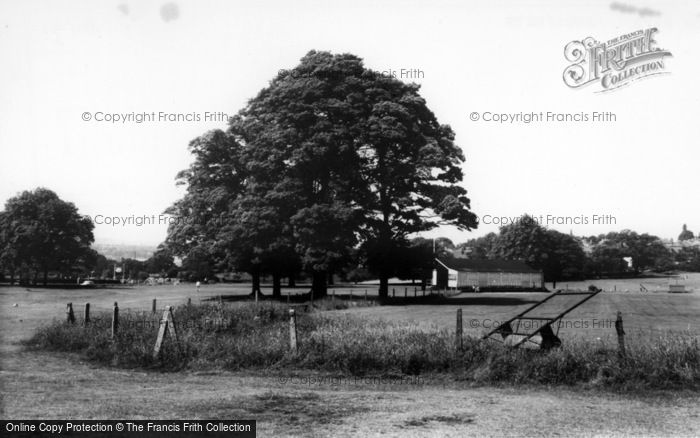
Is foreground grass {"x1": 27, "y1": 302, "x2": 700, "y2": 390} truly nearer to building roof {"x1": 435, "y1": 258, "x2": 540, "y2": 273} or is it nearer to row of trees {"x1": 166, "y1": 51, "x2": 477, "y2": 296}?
row of trees {"x1": 166, "y1": 51, "x2": 477, "y2": 296}

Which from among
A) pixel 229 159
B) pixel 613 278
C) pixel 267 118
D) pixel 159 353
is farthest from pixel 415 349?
pixel 613 278

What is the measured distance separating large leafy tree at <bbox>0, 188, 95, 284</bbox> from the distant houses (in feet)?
164

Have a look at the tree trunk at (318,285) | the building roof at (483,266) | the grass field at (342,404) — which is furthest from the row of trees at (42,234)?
the grass field at (342,404)

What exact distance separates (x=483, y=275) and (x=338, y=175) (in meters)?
56.9

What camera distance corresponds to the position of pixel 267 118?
145 feet

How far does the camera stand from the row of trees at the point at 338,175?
40938 millimetres

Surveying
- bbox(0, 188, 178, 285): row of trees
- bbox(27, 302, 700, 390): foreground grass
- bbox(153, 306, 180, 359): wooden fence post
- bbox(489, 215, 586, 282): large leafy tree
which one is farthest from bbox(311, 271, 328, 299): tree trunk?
bbox(489, 215, 586, 282): large leafy tree

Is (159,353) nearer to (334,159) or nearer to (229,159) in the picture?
(334,159)

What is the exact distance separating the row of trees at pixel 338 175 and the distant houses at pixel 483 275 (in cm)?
4674

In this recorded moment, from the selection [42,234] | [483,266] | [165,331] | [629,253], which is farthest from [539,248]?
[165,331]

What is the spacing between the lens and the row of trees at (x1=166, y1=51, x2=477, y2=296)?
4094 cm

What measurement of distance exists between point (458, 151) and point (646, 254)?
143 m

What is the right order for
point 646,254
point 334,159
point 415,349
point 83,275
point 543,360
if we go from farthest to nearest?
point 646,254 → point 83,275 → point 334,159 → point 415,349 → point 543,360

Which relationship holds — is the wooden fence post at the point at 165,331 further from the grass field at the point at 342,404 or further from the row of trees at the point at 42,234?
the row of trees at the point at 42,234
